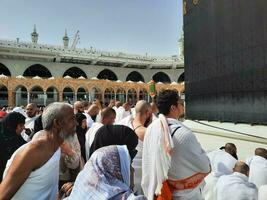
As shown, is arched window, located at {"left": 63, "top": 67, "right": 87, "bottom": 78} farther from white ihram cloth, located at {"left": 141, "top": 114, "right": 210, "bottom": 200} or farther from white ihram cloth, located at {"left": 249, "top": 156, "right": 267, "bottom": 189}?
white ihram cloth, located at {"left": 141, "top": 114, "right": 210, "bottom": 200}

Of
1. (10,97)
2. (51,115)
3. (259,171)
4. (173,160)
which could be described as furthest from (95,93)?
(51,115)

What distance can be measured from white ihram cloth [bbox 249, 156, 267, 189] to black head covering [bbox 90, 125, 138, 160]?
1430 millimetres

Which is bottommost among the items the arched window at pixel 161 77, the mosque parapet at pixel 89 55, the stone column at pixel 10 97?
the stone column at pixel 10 97

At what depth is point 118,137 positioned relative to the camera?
7.91 feet

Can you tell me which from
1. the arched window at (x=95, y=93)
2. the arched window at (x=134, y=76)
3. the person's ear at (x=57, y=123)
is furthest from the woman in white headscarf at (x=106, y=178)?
the arched window at (x=134, y=76)

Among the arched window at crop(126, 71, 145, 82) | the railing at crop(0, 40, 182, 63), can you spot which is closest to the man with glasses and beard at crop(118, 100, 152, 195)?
the railing at crop(0, 40, 182, 63)

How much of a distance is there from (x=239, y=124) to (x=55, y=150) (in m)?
9.69

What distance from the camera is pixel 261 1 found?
954cm

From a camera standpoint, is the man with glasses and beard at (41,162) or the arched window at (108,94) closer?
the man with glasses and beard at (41,162)

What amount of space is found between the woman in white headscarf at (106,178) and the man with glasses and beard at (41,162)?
1.12 feet

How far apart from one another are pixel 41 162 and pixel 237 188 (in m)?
1.54

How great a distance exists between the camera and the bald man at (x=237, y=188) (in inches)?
97.4

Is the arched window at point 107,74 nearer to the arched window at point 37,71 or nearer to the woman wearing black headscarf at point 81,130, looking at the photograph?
the arched window at point 37,71

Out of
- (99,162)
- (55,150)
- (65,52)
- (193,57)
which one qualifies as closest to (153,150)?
(55,150)
